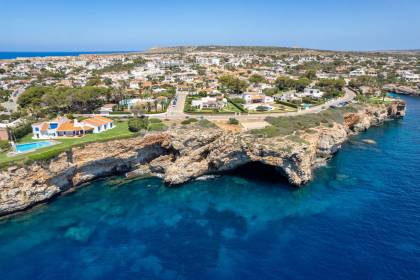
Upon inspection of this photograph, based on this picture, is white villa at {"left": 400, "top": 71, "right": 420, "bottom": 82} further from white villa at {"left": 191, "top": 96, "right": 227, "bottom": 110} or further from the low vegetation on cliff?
white villa at {"left": 191, "top": 96, "right": 227, "bottom": 110}

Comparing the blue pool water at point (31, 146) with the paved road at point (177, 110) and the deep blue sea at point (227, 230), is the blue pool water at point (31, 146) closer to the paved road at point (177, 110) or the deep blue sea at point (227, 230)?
the deep blue sea at point (227, 230)

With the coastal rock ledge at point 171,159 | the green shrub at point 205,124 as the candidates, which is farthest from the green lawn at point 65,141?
the green shrub at point 205,124

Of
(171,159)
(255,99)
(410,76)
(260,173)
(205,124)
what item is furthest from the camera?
(410,76)

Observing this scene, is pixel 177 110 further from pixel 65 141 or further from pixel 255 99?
pixel 65 141

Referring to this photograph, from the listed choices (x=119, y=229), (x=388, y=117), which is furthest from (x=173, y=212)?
(x=388, y=117)

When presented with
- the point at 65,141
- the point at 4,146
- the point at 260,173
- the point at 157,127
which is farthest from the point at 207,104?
the point at 4,146
